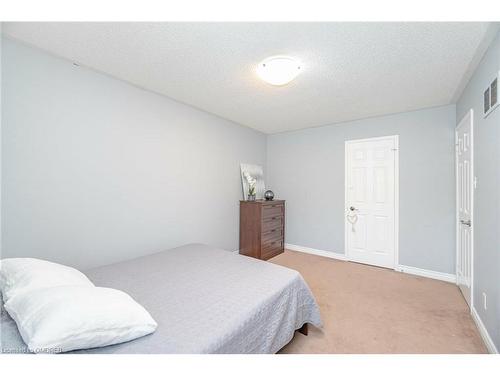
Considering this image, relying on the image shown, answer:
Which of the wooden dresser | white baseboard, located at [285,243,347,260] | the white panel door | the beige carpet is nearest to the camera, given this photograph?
the beige carpet

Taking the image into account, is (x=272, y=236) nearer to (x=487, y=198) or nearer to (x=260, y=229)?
(x=260, y=229)

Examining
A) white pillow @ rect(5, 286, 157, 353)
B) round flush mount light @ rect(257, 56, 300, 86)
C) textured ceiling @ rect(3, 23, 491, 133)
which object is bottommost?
white pillow @ rect(5, 286, 157, 353)

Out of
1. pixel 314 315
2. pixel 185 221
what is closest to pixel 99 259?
pixel 185 221

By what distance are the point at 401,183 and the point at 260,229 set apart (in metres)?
2.23

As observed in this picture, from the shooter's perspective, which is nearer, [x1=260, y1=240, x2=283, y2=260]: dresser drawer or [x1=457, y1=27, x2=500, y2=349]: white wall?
[x1=457, y1=27, x2=500, y2=349]: white wall

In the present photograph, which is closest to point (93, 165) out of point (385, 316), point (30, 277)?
point (30, 277)

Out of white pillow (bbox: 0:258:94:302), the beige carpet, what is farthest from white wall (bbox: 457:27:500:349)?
white pillow (bbox: 0:258:94:302)

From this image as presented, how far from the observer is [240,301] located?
54.4 inches

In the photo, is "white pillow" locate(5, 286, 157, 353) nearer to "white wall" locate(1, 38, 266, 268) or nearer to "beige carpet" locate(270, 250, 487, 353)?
"white wall" locate(1, 38, 266, 268)

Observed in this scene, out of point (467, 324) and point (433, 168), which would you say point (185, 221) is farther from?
point (433, 168)

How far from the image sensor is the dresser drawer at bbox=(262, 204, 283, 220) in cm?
370

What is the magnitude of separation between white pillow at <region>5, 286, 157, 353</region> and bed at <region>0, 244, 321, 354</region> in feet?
0.23

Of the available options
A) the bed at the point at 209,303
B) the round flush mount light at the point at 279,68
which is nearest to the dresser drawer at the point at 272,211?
the bed at the point at 209,303

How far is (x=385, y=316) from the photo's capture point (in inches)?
83.0
